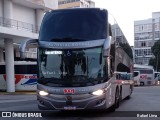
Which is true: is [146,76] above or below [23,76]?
below

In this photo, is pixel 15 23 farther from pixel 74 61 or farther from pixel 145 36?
pixel 145 36

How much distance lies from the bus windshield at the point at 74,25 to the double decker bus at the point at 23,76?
21.2 metres

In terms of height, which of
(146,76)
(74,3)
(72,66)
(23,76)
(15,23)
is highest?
(74,3)

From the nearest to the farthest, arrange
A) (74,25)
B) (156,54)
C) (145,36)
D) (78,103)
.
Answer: (78,103) → (74,25) → (156,54) → (145,36)

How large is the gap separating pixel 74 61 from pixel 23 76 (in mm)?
22721

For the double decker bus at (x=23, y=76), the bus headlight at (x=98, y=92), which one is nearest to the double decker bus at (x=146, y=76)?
the double decker bus at (x=23, y=76)

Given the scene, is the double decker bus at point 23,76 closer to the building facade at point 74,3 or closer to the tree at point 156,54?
the tree at point 156,54

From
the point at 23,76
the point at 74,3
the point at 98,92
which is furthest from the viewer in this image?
the point at 74,3

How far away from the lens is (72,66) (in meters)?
12.3

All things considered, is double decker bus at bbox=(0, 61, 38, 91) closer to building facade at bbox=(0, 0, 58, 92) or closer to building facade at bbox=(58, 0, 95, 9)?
building facade at bbox=(0, 0, 58, 92)

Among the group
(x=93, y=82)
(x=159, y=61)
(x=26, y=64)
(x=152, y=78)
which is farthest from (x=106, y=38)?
(x=159, y=61)

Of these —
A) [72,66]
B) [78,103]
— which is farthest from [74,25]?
[78,103]

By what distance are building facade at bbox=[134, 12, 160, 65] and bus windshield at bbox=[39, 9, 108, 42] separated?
108296 millimetres

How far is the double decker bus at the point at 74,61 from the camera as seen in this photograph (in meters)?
12.0
